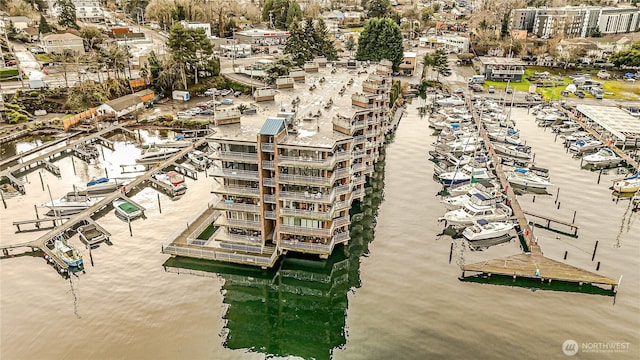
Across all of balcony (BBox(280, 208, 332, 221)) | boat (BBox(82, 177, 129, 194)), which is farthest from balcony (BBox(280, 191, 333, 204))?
boat (BBox(82, 177, 129, 194))

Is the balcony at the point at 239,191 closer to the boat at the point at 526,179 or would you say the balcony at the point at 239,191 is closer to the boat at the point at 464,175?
the boat at the point at 464,175

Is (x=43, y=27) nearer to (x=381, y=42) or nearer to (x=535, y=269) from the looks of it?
(x=381, y=42)

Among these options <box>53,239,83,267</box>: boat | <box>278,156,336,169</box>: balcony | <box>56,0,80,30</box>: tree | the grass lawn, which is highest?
<box>56,0,80,30</box>: tree

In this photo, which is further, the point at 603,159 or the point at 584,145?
the point at 584,145

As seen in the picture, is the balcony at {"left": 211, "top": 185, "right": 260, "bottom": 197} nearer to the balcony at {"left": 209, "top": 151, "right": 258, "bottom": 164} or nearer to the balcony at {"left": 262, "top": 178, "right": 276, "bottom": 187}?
the balcony at {"left": 262, "top": 178, "right": 276, "bottom": 187}

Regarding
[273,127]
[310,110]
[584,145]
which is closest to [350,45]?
[584,145]

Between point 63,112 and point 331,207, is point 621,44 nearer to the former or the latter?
point 331,207
